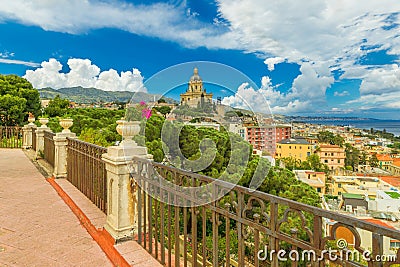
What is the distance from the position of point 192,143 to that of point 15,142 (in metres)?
7.93

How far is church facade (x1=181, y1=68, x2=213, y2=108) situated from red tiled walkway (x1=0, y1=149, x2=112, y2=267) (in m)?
1.53

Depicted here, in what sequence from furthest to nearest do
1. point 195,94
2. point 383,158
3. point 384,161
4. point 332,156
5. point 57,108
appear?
point 332,156 → point 383,158 → point 384,161 → point 57,108 → point 195,94

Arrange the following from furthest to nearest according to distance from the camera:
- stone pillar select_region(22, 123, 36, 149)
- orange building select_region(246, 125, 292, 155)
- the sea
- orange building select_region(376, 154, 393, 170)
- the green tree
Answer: the sea
orange building select_region(376, 154, 393, 170)
the green tree
stone pillar select_region(22, 123, 36, 149)
orange building select_region(246, 125, 292, 155)

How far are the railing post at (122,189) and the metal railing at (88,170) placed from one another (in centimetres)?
57

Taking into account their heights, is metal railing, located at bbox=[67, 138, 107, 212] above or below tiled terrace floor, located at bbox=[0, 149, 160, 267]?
above

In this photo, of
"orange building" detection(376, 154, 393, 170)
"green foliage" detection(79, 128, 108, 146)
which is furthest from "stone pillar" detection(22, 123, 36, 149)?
"orange building" detection(376, 154, 393, 170)

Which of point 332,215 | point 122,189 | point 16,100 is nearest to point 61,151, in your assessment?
point 122,189

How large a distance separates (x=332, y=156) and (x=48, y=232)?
55.2 metres

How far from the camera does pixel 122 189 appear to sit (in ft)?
7.79

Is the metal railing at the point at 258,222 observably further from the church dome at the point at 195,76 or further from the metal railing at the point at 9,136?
the metal railing at the point at 9,136

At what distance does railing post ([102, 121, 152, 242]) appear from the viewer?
235cm

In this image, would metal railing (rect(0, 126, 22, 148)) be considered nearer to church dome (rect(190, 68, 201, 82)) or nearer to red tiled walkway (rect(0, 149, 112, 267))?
red tiled walkway (rect(0, 149, 112, 267))

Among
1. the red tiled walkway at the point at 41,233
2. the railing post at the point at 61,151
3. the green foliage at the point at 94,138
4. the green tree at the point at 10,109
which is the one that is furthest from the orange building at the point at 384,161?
the red tiled walkway at the point at 41,233

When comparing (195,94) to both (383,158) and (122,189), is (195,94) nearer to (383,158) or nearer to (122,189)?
(122,189)
